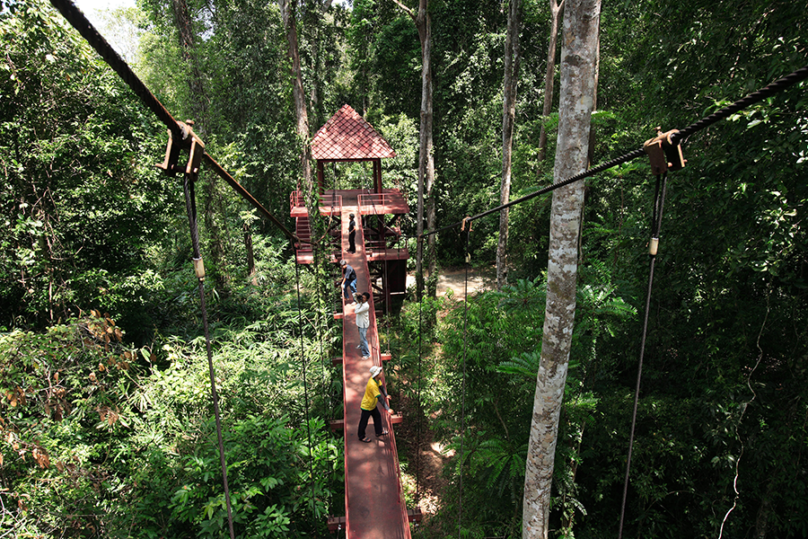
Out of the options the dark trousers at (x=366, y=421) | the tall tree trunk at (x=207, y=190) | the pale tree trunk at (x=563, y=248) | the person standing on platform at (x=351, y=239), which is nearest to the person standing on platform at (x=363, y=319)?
the dark trousers at (x=366, y=421)

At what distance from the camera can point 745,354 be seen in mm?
4273

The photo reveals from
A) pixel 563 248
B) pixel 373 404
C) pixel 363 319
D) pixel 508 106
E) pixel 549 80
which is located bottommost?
pixel 373 404

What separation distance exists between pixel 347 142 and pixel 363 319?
534cm

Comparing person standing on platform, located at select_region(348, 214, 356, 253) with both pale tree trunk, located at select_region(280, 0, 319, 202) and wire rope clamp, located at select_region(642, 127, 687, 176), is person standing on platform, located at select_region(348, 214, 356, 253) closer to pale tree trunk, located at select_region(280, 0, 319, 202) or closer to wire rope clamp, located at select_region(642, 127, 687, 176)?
pale tree trunk, located at select_region(280, 0, 319, 202)

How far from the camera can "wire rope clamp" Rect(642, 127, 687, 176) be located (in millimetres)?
1728

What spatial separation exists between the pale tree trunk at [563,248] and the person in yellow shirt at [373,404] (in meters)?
1.79

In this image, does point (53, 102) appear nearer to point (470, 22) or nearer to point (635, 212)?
point (635, 212)

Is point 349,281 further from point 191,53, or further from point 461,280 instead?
point 461,280

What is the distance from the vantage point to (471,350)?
5586mm

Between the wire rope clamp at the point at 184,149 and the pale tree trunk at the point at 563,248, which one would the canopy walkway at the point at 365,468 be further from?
the wire rope clamp at the point at 184,149

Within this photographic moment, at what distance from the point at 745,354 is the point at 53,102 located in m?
9.99

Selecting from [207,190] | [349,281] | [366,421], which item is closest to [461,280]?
[349,281]

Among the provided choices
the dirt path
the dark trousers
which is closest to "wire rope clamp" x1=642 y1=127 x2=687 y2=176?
the dark trousers

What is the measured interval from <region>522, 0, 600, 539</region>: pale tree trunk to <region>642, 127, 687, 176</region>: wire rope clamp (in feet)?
5.55
